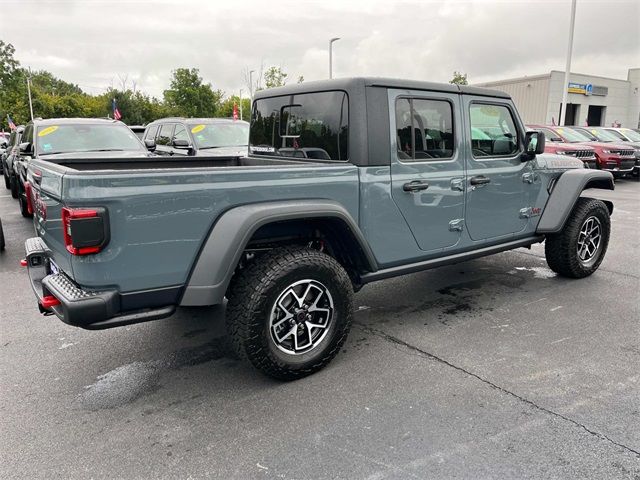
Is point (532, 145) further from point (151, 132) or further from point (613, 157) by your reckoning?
point (613, 157)

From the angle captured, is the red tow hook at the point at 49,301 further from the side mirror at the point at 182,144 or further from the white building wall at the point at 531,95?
the white building wall at the point at 531,95

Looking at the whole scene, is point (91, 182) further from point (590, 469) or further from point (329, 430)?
point (590, 469)

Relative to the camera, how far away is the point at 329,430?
263 centimetres

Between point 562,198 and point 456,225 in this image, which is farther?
point 562,198

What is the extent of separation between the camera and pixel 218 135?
9648mm

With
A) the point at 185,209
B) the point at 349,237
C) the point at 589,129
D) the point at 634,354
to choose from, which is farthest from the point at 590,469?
the point at 589,129

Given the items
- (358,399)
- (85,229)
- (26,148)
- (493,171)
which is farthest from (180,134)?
(358,399)

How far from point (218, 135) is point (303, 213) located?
718 cm

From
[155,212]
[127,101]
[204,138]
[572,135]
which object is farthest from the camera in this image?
[127,101]

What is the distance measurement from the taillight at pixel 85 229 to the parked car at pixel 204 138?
6740mm

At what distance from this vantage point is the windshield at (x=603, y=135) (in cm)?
1624

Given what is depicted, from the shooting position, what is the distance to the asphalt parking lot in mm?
2383

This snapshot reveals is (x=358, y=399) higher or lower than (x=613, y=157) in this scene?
lower

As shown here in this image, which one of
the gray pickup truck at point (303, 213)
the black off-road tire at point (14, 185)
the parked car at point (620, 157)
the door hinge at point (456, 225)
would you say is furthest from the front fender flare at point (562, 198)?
the parked car at point (620, 157)
